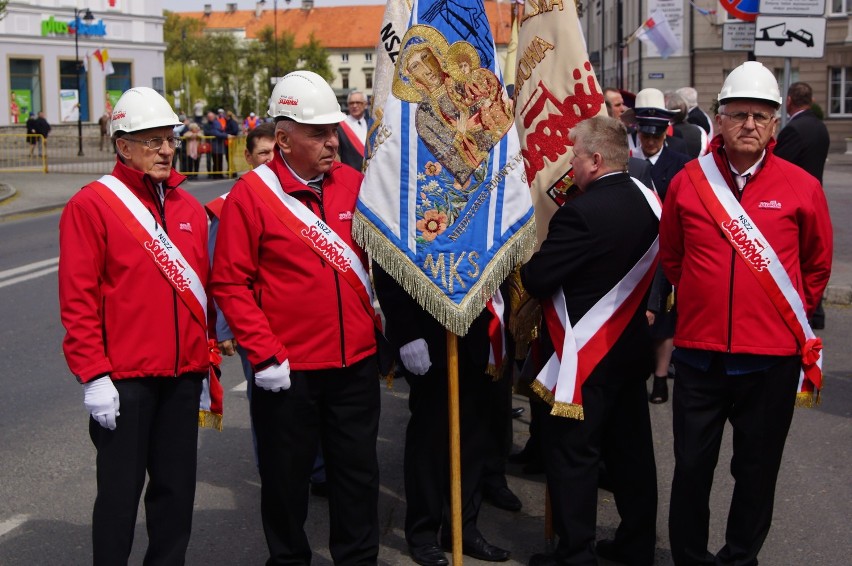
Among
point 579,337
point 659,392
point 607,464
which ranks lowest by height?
point 659,392

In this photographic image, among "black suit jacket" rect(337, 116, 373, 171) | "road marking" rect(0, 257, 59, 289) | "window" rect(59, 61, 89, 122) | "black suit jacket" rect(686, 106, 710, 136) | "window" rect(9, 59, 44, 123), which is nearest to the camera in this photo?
"black suit jacket" rect(337, 116, 373, 171)

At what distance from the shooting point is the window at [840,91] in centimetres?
4328

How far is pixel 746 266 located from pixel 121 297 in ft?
7.94

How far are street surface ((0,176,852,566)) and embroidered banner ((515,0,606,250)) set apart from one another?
5.36 ft

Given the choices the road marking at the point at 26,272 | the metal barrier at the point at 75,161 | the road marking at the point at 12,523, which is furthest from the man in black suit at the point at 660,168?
the metal barrier at the point at 75,161

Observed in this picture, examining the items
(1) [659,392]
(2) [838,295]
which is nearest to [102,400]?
(1) [659,392]

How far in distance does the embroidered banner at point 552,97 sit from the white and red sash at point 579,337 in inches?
34.7

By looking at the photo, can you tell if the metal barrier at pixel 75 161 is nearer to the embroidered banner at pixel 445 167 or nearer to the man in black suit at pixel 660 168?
the man in black suit at pixel 660 168

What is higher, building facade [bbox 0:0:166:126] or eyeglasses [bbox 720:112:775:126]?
building facade [bbox 0:0:166:126]

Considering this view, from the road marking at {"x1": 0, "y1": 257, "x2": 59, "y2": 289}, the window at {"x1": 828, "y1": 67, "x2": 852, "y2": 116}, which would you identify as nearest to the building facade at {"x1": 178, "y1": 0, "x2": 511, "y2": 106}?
the window at {"x1": 828, "y1": 67, "x2": 852, "y2": 116}

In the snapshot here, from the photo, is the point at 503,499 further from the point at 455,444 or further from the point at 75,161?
the point at 75,161

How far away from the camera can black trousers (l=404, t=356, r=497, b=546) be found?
4.98 meters

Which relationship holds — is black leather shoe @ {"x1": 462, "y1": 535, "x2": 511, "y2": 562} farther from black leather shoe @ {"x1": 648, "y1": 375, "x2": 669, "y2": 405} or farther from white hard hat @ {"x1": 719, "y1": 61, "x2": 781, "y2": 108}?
black leather shoe @ {"x1": 648, "y1": 375, "x2": 669, "y2": 405}

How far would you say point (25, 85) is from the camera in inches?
→ 1997
